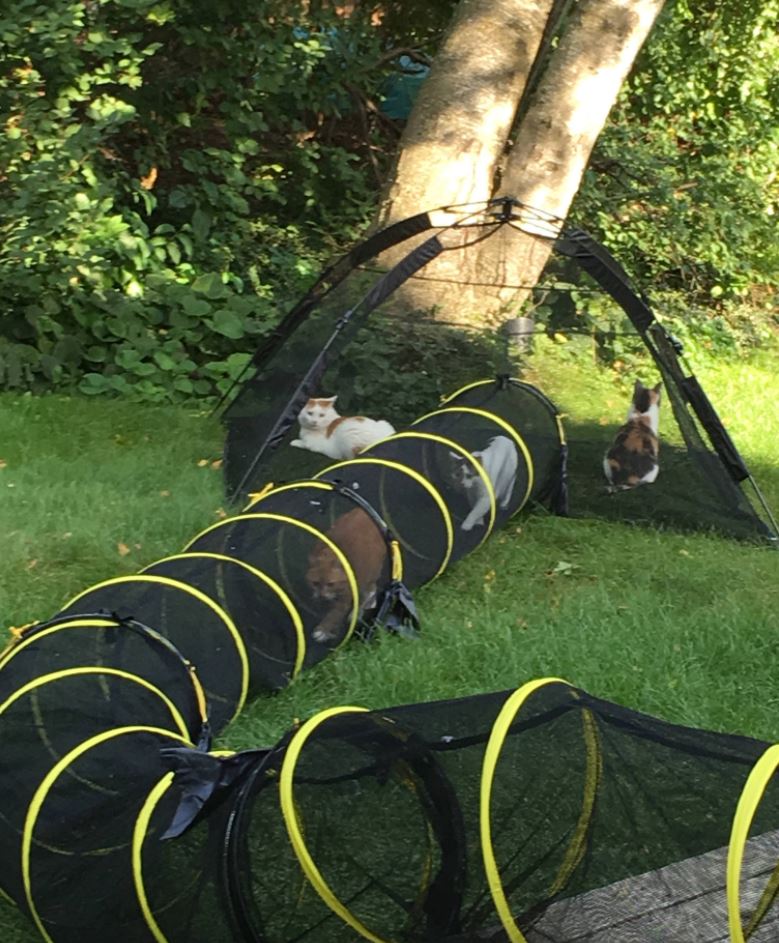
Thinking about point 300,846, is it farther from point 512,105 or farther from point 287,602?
point 512,105

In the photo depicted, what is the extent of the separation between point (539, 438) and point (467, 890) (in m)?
3.79

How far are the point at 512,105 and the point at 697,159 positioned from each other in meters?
4.38

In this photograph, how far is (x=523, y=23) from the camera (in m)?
8.11

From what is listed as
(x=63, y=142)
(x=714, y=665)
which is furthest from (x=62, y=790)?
(x=63, y=142)

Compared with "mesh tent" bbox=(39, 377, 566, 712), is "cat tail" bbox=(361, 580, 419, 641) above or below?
below

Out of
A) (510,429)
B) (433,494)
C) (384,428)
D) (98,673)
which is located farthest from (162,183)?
(98,673)

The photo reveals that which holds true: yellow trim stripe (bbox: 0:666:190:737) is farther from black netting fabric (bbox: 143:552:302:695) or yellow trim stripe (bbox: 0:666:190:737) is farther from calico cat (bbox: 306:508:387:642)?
calico cat (bbox: 306:508:387:642)

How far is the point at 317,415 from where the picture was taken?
627 cm

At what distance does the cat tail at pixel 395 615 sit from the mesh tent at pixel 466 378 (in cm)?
154

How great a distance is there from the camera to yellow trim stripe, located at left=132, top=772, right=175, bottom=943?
9.19 ft

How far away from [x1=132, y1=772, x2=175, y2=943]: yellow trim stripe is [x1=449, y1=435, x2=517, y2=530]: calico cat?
2.77 metres

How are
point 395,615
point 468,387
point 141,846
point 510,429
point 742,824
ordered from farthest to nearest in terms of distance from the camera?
1. point 468,387
2. point 510,429
3. point 395,615
4. point 141,846
5. point 742,824

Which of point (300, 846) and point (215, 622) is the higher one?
point (300, 846)

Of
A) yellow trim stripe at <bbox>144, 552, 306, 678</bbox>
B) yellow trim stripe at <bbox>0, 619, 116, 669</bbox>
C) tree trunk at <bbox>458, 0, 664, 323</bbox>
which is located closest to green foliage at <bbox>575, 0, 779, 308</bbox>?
tree trunk at <bbox>458, 0, 664, 323</bbox>
